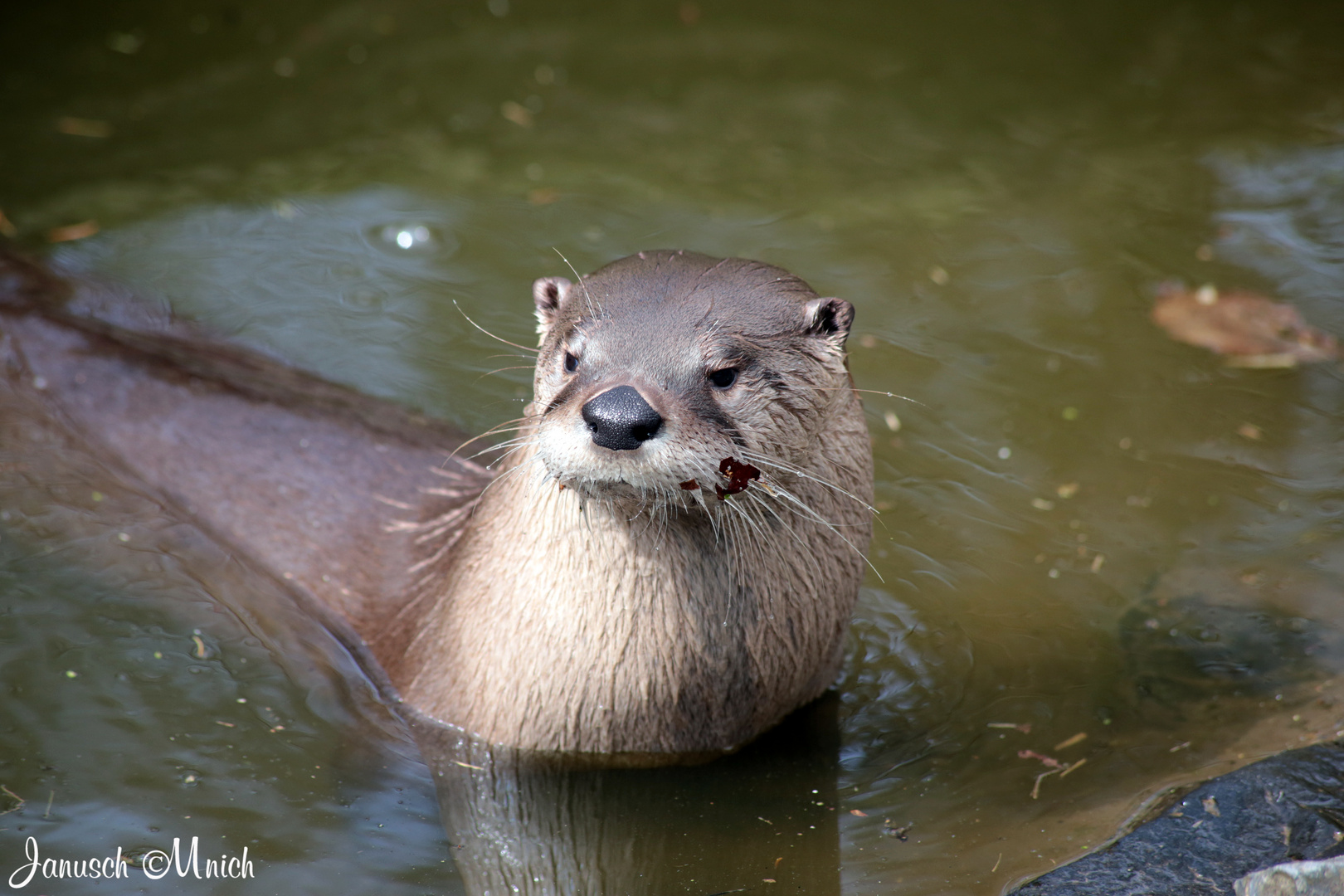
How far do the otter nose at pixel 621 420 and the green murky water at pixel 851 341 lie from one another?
95 cm

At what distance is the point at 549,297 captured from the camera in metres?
2.69

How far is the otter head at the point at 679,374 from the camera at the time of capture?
2.26 meters

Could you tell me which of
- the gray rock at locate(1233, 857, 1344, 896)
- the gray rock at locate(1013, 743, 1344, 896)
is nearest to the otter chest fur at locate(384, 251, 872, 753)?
the gray rock at locate(1013, 743, 1344, 896)

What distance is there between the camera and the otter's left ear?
2.57m

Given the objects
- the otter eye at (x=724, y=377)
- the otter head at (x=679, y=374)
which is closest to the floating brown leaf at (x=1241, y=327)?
the otter head at (x=679, y=374)

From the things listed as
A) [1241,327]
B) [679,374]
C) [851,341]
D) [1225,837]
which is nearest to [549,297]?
[679,374]

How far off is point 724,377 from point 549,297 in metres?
0.45

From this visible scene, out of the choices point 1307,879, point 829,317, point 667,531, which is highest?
point 829,317

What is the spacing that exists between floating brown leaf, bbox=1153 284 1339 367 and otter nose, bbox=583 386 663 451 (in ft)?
9.40

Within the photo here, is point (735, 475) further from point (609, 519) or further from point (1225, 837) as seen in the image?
point (1225, 837)

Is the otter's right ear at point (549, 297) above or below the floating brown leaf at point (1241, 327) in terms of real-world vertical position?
below

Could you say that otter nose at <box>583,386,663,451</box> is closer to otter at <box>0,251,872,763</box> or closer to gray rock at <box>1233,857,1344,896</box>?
otter at <box>0,251,872,763</box>

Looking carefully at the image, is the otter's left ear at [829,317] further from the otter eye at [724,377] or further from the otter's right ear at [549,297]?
the otter's right ear at [549,297]

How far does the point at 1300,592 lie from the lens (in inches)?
138
